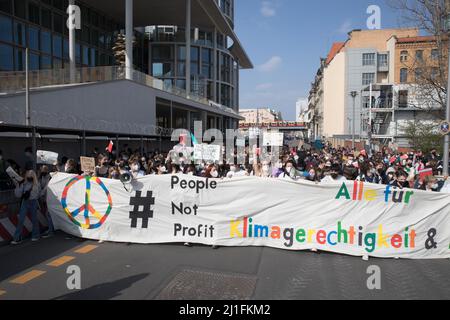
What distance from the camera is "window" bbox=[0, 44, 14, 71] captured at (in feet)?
78.4

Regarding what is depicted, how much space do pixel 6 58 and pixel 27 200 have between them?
71.1ft

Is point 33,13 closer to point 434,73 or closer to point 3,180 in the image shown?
point 3,180

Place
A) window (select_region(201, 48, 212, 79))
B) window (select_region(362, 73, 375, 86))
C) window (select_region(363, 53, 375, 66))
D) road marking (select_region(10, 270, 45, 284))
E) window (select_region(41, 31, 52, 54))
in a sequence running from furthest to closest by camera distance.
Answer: window (select_region(362, 73, 375, 86)) → window (select_region(363, 53, 375, 66)) → window (select_region(201, 48, 212, 79)) → window (select_region(41, 31, 52, 54)) → road marking (select_region(10, 270, 45, 284))

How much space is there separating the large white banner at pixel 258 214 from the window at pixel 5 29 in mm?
21653

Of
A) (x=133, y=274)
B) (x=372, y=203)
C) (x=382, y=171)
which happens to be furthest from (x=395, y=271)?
(x=382, y=171)

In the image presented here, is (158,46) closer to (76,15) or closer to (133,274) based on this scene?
(76,15)

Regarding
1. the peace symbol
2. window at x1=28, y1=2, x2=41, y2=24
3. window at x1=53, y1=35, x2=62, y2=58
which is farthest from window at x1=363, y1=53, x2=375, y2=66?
the peace symbol

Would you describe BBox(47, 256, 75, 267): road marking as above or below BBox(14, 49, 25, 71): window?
below

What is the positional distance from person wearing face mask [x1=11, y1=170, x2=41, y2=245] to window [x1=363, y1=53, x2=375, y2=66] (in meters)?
63.0

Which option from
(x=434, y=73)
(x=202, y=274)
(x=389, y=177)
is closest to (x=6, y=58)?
(x=202, y=274)

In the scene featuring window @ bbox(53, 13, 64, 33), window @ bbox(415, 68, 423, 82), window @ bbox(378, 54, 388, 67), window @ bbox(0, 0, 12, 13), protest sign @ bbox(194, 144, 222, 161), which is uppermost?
window @ bbox(378, 54, 388, 67)

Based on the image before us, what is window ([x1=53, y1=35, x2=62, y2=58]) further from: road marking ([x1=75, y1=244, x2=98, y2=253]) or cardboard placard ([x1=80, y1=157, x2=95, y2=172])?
road marking ([x1=75, y1=244, x2=98, y2=253])

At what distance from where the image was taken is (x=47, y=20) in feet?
93.1

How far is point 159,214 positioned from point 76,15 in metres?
28.7
